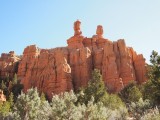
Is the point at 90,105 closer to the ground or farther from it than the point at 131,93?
closer to the ground

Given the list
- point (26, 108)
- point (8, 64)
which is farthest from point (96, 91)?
point (8, 64)

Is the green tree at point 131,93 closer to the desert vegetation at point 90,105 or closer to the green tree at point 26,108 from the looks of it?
the desert vegetation at point 90,105

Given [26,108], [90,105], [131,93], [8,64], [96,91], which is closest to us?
[90,105]

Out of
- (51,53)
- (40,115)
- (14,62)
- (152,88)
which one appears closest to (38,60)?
(51,53)

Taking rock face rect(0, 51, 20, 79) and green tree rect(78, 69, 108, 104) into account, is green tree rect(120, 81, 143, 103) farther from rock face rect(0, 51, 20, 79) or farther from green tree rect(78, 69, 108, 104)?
rock face rect(0, 51, 20, 79)

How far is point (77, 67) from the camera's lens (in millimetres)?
71188

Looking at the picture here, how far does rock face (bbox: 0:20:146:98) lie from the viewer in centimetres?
6575

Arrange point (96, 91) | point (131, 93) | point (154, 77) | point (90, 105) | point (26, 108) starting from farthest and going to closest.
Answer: point (131, 93), point (96, 91), point (154, 77), point (26, 108), point (90, 105)

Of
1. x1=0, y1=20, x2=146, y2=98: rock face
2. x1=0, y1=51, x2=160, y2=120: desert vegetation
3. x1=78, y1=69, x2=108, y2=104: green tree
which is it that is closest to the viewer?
x1=0, y1=51, x2=160, y2=120: desert vegetation

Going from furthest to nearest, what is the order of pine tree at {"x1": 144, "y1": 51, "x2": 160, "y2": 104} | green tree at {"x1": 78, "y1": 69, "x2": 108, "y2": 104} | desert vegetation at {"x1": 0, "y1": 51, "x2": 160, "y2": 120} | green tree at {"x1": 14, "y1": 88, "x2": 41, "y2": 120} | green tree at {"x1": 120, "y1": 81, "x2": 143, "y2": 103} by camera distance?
green tree at {"x1": 120, "y1": 81, "x2": 143, "y2": 103}, green tree at {"x1": 78, "y1": 69, "x2": 108, "y2": 104}, pine tree at {"x1": 144, "y1": 51, "x2": 160, "y2": 104}, green tree at {"x1": 14, "y1": 88, "x2": 41, "y2": 120}, desert vegetation at {"x1": 0, "y1": 51, "x2": 160, "y2": 120}

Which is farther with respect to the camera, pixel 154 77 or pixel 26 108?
pixel 154 77

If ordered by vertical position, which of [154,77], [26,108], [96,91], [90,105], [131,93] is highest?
[154,77]

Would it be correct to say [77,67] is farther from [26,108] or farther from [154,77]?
[26,108]

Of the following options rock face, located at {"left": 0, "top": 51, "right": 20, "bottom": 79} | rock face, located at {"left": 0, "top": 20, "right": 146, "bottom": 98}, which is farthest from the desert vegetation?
rock face, located at {"left": 0, "top": 51, "right": 20, "bottom": 79}
